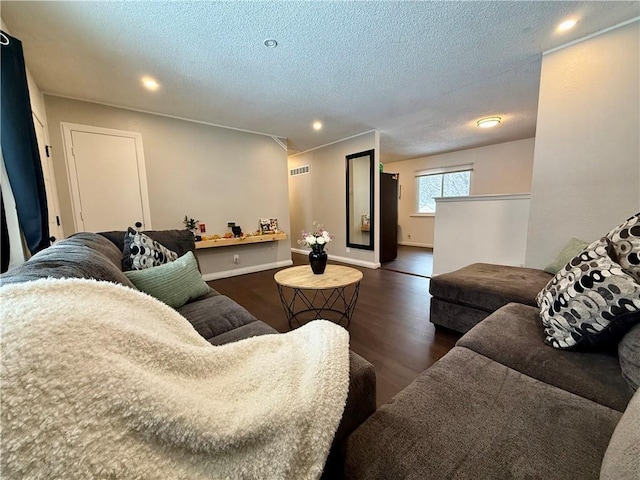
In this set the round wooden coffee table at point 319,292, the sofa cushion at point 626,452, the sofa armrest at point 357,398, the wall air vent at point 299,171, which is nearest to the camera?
the sofa cushion at point 626,452

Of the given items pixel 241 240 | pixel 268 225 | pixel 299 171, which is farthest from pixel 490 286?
pixel 299 171

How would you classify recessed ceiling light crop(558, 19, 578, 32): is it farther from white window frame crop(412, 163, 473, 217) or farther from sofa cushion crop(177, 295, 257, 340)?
white window frame crop(412, 163, 473, 217)

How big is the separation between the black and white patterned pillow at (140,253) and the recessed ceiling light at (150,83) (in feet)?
5.79

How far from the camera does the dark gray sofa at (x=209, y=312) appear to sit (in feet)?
2.42

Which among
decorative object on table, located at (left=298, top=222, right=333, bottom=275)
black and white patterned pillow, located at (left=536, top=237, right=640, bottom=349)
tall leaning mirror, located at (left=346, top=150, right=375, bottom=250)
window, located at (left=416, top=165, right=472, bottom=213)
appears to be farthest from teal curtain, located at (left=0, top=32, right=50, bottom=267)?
window, located at (left=416, top=165, right=472, bottom=213)

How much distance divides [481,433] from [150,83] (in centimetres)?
367

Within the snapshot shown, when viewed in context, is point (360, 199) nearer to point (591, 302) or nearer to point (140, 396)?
point (591, 302)

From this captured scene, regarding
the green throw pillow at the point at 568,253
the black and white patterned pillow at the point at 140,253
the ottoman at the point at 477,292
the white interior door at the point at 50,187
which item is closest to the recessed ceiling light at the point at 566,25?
the green throw pillow at the point at 568,253

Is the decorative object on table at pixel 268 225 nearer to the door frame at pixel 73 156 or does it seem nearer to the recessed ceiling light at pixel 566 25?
the door frame at pixel 73 156

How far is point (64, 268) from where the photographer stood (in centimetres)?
81

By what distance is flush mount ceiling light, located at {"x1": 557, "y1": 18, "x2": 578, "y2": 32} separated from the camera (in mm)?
1895

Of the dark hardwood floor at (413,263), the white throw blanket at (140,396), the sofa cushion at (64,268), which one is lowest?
the dark hardwood floor at (413,263)

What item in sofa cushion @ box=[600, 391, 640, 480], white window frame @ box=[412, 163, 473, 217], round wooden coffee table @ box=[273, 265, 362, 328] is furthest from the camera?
white window frame @ box=[412, 163, 473, 217]

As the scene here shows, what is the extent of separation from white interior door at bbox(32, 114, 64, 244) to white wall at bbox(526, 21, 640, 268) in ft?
15.5
